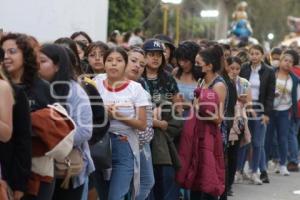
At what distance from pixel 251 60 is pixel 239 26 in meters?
18.7

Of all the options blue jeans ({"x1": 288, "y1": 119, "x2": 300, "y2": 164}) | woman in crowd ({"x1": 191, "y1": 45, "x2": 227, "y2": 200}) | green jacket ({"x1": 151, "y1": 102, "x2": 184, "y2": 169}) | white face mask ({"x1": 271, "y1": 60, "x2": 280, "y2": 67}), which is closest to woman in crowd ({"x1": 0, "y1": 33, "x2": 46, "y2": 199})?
green jacket ({"x1": 151, "y1": 102, "x2": 184, "y2": 169})

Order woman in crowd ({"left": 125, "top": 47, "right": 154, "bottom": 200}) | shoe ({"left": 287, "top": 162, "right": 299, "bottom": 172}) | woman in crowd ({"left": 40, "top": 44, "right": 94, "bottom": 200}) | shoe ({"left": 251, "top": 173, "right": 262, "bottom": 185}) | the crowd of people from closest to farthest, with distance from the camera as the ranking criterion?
the crowd of people, woman in crowd ({"left": 40, "top": 44, "right": 94, "bottom": 200}), woman in crowd ({"left": 125, "top": 47, "right": 154, "bottom": 200}), shoe ({"left": 251, "top": 173, "right": 262, "bottom": 185}), shoe ({"left": 287, "top": 162, "right": 299, "bottom": 172})

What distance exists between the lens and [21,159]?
511 cm

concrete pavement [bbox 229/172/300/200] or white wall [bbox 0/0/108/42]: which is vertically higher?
white wall [bbox 0/0/108/42]

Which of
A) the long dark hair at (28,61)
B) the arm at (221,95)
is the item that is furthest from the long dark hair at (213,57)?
the long dark hair at (28,61)

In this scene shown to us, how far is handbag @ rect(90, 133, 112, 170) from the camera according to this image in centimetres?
677

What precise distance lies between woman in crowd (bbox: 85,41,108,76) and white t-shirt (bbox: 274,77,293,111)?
497cm

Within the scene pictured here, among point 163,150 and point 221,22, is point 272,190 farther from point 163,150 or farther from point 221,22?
point 221,22

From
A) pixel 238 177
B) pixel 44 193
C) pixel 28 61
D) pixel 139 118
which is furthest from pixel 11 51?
pixel 238 177

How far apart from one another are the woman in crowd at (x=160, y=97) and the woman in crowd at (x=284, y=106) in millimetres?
4281

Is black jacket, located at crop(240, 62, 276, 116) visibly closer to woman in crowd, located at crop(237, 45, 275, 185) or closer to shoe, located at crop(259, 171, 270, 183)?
woman in crowd, located at crop(237, 45, 275, 185)

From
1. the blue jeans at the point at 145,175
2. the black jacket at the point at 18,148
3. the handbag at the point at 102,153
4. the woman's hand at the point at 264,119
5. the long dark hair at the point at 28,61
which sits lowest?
the blue jeans at the point at 145,175

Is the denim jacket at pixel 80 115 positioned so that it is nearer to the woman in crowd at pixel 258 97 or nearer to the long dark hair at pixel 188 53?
the long dark hair at pixel 188 53

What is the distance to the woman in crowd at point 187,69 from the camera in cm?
895
